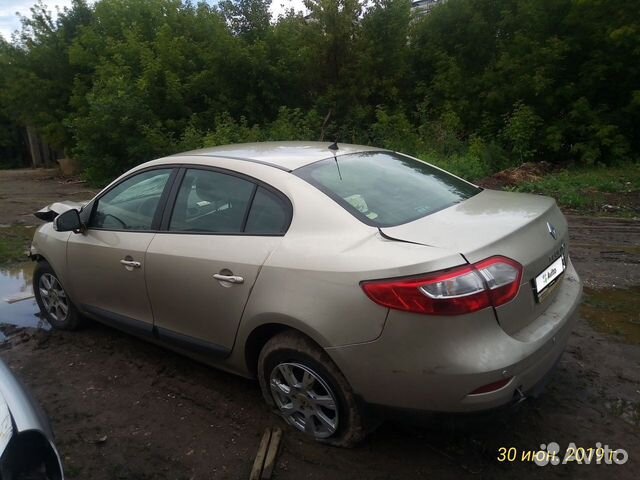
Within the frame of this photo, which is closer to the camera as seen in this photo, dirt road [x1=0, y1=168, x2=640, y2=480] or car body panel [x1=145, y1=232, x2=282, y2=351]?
dirt road [x1=0, y1=168, x2=640, y2=480]

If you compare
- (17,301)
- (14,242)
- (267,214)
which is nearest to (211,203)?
(267,214)

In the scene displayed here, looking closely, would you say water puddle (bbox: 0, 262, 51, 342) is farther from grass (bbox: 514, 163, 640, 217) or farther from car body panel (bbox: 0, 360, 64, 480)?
grass (bbox: 514, 163, 640, 217)

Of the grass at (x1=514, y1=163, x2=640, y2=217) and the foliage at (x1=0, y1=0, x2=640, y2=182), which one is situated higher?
the foliage at (x1=0, y1=0, x2=640, y2=182)

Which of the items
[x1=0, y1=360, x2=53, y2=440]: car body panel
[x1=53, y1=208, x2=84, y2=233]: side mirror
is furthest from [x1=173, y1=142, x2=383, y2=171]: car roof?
[x1=0, y1=360, x2=53, y2=440]: car body panel

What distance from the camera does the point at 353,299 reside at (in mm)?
2369

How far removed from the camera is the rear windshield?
278 cm

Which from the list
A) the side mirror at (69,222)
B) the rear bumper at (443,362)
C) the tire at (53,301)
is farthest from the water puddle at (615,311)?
the tire at (53,301)

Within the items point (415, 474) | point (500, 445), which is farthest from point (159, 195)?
point (500, 445)

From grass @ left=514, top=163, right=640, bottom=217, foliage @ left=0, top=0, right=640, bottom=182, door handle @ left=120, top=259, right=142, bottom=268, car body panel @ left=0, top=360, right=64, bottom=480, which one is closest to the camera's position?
car body panel @ left=0, top=360, right=64, bottom=480

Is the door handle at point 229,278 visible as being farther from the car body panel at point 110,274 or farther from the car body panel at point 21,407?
the car body panel at point 21,407

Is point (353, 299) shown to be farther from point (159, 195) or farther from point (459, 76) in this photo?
point (459, 76)

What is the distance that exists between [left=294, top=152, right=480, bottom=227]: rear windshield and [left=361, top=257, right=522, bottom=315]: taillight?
1.45 ft

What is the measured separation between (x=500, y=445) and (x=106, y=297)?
9.12 feet

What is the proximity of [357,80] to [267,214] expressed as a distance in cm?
1452
